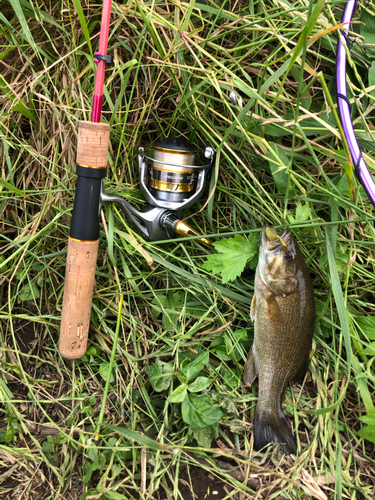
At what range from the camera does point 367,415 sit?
1675mm

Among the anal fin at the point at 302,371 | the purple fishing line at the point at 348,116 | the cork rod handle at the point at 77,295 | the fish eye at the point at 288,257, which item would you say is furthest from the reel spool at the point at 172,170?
the anal fin at the point at 302,371

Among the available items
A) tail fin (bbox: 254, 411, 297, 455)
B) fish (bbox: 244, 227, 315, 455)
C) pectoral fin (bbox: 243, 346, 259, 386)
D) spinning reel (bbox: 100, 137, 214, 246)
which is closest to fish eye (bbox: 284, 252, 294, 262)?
fish (bbox: 244, 227, 315, 455)

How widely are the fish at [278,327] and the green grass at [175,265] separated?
83mm

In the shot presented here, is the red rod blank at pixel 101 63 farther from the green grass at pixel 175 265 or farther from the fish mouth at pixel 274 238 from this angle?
the fish mouth at pixel 274 238

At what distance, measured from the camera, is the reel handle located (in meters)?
1.43

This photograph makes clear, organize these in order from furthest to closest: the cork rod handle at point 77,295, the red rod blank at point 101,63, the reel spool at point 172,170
Result: 1. the reel spool at point 172,170
2. the cork rod handle at point 77,295
3. the red rod blank at point 101,63

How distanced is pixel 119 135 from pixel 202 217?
608 millimetres

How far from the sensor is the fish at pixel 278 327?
160 centimetres

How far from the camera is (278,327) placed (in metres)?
1.63

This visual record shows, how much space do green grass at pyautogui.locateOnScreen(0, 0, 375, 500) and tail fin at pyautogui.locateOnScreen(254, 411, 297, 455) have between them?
0.06 metres

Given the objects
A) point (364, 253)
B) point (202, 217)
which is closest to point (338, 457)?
point (364, 253)

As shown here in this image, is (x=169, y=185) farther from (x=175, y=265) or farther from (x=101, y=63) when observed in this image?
(x=101, y=63)

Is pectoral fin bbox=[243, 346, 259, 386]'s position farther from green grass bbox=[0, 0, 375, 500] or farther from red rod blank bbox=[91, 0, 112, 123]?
red rod blank bbox=[91, 0, 112, 123]

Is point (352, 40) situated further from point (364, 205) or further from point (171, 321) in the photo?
point (171, 321)
